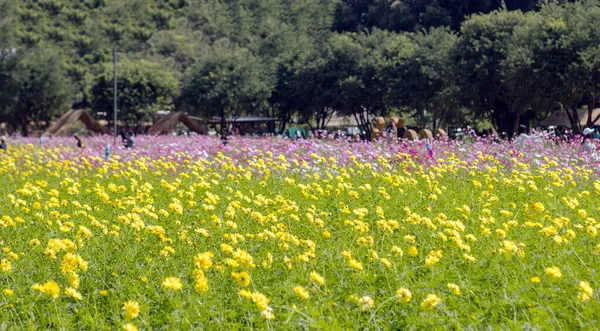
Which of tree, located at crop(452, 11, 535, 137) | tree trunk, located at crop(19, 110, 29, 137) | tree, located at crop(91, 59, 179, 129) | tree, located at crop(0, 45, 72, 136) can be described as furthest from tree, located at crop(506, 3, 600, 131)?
tree trunk, located at crop(19, 110, 29, 137)

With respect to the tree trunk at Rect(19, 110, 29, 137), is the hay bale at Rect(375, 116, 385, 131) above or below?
above

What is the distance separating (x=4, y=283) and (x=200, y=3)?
7063 cm

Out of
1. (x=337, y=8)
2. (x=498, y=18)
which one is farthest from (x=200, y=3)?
(x=498, y=18)

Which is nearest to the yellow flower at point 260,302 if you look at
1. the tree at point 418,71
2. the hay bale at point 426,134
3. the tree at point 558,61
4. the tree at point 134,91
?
the hay bale at point 426,134

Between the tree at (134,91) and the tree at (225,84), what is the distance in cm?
268

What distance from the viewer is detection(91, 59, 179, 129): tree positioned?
46.5 meters

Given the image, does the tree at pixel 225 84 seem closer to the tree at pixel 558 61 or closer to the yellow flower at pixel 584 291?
the tree at pixel 558 61

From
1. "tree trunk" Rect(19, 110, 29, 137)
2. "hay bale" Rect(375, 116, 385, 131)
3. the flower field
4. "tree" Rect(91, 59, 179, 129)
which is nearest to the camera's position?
the flower field

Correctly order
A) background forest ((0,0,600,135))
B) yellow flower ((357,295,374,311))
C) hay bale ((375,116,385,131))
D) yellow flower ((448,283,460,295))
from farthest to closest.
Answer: background forest ((0,0,600,135)) → hay bale ((375,116,385,131)) → yellow flower ((448,283,460,295)) → yellow flower ((357,295,374,311))

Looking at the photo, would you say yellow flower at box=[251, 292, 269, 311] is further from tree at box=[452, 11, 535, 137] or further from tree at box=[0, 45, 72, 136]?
tree at box=[0, 45, 72, 136]

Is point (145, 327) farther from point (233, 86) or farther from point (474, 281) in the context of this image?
point (233, 86)

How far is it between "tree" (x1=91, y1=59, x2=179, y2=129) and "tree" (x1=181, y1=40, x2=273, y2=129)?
2.68 metres

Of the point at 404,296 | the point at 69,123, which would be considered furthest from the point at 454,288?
the point at 69,123

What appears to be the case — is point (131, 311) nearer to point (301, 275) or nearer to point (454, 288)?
point (301, 275)
